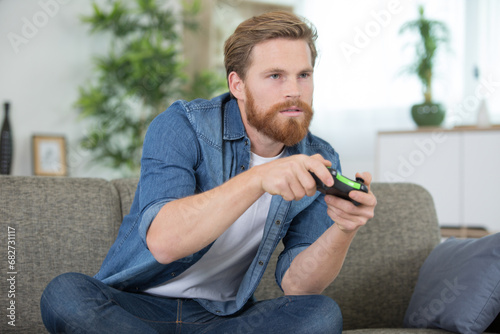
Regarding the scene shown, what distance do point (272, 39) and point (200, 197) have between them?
0.53m

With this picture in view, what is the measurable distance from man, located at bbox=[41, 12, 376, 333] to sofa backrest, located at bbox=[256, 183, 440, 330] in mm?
316

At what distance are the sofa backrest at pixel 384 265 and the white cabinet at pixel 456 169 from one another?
1417 millimetres

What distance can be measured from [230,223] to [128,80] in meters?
2.84

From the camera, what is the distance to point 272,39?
1402 millimetres

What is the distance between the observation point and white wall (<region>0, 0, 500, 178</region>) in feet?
11.2

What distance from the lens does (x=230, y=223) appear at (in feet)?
3.58

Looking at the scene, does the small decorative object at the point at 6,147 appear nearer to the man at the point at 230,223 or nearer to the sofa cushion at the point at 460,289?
the man at the point at 230,223

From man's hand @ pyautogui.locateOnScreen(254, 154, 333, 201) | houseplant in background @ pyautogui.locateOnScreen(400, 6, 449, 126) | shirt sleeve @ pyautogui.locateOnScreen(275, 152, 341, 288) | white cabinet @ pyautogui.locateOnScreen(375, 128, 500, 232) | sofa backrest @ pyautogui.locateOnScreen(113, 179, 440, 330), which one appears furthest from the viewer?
houseplant in background @ pyautogui.locateOnScreen(400, 6, 449, 126)

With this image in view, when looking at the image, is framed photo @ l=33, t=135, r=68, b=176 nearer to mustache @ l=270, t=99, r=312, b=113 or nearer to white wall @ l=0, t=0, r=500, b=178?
white wall @ l=0, t=0, r=500, b=178

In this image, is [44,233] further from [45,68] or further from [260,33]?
[45,68]

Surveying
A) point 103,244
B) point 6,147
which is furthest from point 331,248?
point 6,147

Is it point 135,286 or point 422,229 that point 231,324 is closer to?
point 135,286

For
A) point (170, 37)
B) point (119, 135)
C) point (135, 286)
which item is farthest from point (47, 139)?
point (135, 286)

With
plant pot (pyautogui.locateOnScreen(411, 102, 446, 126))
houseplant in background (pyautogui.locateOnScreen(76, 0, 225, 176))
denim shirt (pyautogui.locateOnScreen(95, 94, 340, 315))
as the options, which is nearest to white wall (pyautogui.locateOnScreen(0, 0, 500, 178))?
houseplant in background (pyautogui.locateOnScreen(76, 0, 225, 176))
